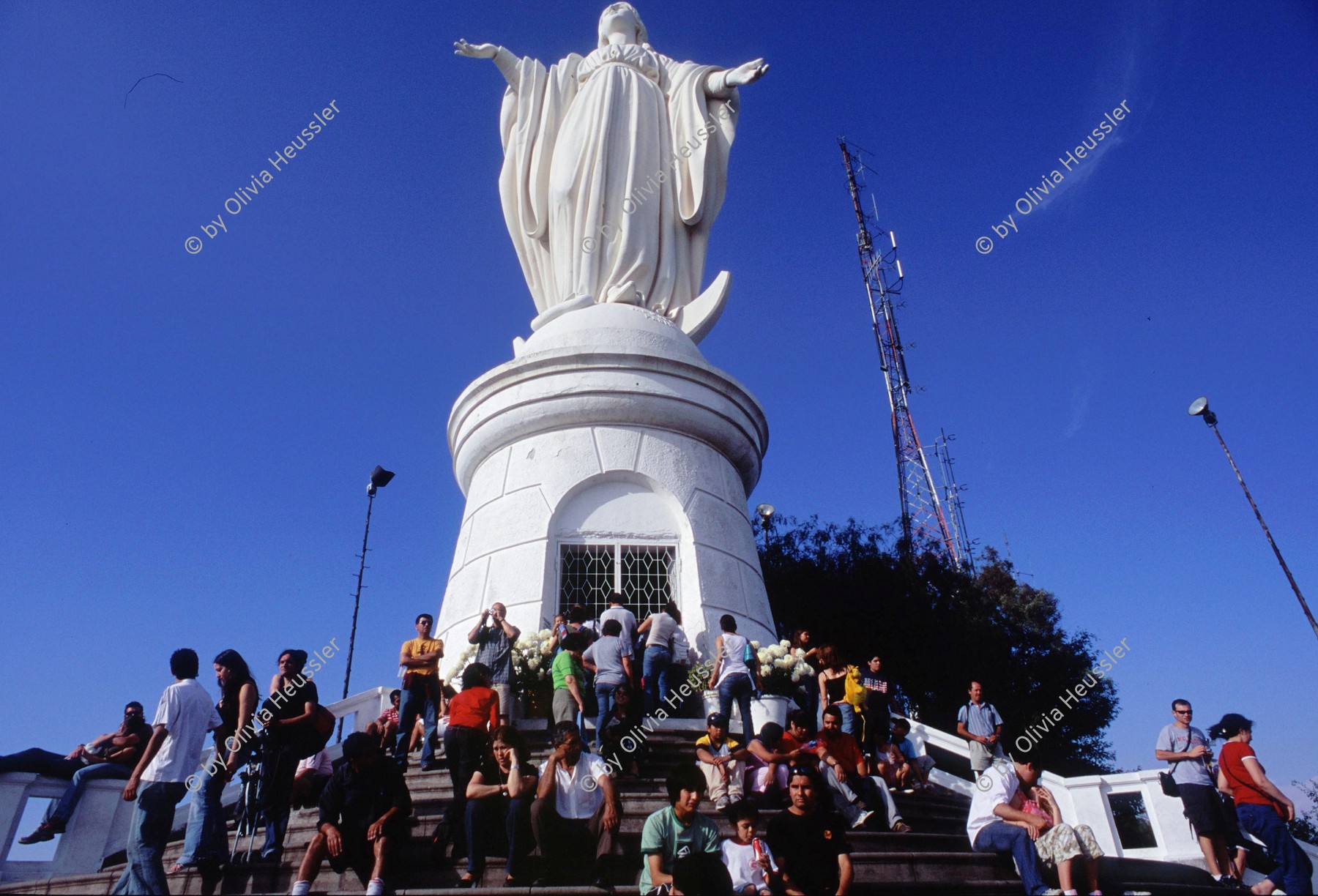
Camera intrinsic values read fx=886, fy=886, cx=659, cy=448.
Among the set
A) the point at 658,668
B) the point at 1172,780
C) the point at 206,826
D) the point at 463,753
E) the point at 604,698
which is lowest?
the point at 206,826

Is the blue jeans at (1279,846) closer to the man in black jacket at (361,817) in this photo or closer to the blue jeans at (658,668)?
the blue jeans at (658,668)

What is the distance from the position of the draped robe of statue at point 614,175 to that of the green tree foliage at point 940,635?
10403 millimetres

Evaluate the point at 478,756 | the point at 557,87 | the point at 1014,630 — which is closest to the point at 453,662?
the point at 478,756

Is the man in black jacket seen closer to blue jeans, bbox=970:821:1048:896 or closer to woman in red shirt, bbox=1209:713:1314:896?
blue jeans, bbox=970:821:1048:896

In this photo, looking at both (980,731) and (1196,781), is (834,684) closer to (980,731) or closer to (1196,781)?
(980,731)

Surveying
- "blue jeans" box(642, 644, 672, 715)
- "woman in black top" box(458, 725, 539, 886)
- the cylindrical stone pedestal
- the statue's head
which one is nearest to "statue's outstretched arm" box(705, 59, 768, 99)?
the statue's head

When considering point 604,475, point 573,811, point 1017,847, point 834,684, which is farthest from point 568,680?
point 604,475

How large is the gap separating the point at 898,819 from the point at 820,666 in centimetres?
285

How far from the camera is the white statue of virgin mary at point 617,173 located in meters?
13.8

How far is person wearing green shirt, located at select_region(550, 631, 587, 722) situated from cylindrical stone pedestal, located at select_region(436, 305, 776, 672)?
2.18m

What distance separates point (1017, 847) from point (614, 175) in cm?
1116

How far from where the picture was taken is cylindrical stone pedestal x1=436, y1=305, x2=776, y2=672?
1070 centimetres

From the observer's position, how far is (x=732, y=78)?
46.8 feet

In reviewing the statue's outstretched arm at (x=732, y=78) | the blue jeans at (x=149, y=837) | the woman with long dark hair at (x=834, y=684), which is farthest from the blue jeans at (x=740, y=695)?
the statue's outstretched arm at (x=732, y=78)
